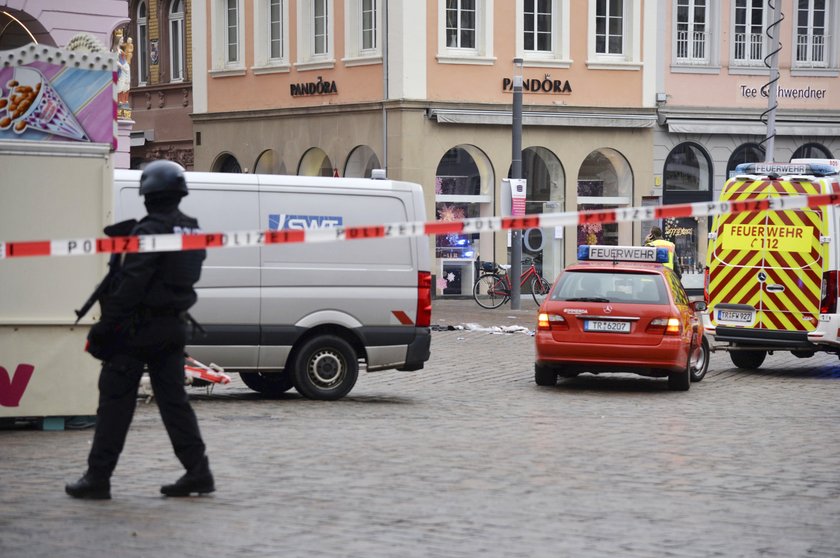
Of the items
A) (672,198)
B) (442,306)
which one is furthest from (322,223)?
(672,198)

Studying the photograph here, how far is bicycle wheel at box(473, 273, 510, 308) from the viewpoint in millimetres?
33844

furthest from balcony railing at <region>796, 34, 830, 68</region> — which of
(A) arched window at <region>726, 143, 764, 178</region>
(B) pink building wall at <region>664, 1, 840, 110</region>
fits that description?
(A) arched window at <region>726, 143, 764, 178</region>

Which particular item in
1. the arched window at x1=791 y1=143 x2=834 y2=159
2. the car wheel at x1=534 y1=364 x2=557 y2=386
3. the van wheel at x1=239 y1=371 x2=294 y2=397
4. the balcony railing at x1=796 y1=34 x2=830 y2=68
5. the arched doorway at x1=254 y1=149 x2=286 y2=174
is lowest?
the car wheel at x1=534 y1=364 x2=557 y2=386

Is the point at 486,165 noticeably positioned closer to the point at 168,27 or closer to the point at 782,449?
the point at 168,27

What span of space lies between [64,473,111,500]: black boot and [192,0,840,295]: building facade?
29308 mm

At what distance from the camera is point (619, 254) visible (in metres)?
18.1

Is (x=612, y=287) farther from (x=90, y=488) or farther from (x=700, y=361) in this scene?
(x=90, y=488)

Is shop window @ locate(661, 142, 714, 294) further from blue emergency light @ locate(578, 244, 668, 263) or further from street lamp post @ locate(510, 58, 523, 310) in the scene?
blue emergency light @ locate(578, 244, 668, 263)

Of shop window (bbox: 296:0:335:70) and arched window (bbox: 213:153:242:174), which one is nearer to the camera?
shop window (bbox: 296:0:335:70)

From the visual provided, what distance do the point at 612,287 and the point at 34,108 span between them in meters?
7.47

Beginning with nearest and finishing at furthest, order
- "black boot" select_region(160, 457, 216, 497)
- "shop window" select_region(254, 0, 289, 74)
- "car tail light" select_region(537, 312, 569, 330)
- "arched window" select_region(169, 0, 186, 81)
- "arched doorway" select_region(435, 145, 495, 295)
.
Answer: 1. "black boot" select_region(160, 457, 216, 497)
2. "car tail light" select_region(537, 312, 569, 330)
3. "arched doorway" select_region(435, 145, 495, 295)
4. "shop window" select_region(254, 0, 289, 74)
5. "arched window" select_region(169, 0, 186, 81)

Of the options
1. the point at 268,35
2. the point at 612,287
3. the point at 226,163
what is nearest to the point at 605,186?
the point at 268,35

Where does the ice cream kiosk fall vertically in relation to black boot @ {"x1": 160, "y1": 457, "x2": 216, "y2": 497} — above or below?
above

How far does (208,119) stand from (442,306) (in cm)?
1210
